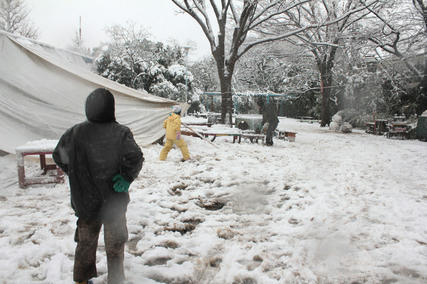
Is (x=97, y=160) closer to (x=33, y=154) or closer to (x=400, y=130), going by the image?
(x=33, y=154)

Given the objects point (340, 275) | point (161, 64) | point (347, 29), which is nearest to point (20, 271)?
point (340, 275)

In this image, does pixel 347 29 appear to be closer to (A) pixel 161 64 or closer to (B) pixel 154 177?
(A) pixel 161 64

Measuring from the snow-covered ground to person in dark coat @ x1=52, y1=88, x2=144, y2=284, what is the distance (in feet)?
1.77

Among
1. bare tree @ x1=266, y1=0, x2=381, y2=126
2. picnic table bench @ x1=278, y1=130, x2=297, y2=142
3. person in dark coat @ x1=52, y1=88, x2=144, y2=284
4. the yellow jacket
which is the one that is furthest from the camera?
bare tree @ x1=266, y1=0, x2=381, y2=126

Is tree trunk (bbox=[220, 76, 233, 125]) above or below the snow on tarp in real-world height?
above

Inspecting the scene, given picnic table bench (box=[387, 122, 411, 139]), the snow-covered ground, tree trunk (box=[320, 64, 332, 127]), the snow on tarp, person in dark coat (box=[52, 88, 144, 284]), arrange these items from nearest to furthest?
person in dark coat (box=[52, 88, 144, 284]) → the snow-covered ground → the snow on tarp → picnic table bench (box=[387, 122, 411, 139]) → tree trunk (box=[320, 64, 332, 127])

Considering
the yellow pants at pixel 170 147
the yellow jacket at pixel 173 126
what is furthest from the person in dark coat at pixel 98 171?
the yellow pants at pixel 170 147

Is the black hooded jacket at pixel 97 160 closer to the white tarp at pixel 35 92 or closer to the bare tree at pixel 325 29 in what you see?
the white tarp at pixel 35 92

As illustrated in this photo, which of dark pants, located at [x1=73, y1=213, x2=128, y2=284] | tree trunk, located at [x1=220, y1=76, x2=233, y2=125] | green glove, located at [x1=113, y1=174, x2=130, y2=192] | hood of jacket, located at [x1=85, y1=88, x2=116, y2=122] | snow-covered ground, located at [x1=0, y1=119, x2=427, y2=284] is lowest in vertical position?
snow-covered ground, located at [x1=0, y1=119, x2=427, y2=284]

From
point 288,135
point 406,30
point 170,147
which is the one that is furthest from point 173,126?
point 406,30

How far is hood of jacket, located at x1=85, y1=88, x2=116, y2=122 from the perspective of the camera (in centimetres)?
220

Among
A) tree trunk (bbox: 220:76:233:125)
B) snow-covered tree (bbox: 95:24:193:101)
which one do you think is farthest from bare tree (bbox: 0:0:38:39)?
tree trunk (bbox: 220:76:233:125)

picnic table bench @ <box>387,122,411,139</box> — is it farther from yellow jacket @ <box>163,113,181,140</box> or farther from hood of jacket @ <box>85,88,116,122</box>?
hood of jacket @ <box>85,88,116,122</box>

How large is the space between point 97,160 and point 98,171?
0.27 feet
